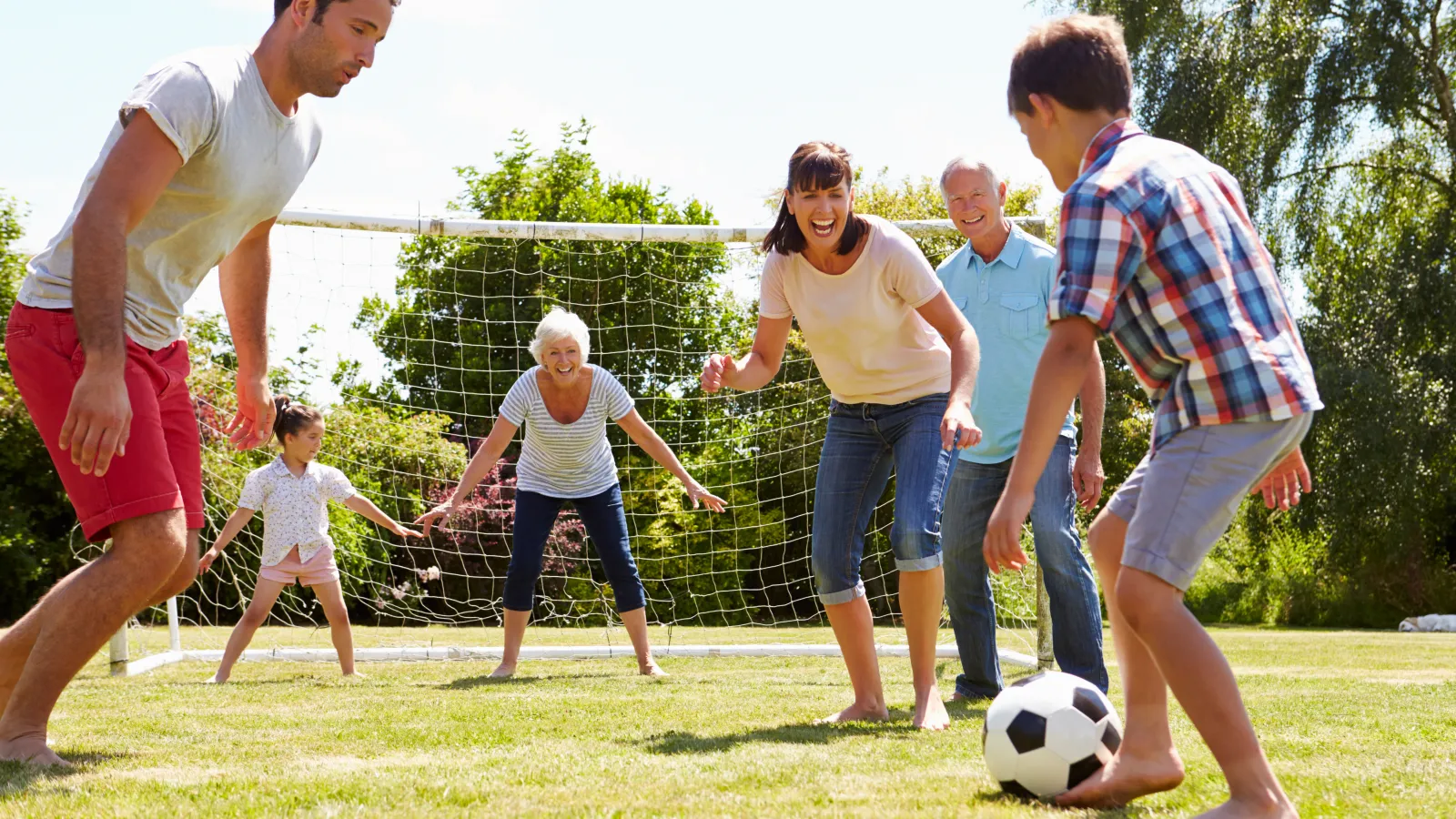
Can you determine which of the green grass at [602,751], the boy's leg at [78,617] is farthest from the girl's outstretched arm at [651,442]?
the boy's leg at [78,617]

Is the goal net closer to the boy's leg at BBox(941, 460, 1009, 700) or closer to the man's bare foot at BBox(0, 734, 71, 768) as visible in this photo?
the boy's leg at BBox(941, 460, 1009, 700)

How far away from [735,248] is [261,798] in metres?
8.18

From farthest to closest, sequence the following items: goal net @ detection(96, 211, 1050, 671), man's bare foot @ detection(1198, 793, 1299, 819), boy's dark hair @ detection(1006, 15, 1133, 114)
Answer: goal net @ detection(96, 211, 1050, 671) < boy's dark hair @ detection(1006, 15, 1133, 114) < man's bare foot @ detection(1198, 793, 1299, 819)

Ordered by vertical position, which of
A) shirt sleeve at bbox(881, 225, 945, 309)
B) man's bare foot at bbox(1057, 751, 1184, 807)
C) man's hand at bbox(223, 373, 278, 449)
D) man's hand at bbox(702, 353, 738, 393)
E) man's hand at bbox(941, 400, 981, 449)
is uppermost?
shirt sleeve at bbox(881, 225, 945, 309)

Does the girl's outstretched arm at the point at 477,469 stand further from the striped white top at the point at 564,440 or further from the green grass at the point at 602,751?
the green grass at the point at 602,751

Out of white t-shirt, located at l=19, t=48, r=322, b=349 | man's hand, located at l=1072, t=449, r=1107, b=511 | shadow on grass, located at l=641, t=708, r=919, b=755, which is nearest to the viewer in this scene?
white t-shirt, located at l=19, t=48, r=322, b=349

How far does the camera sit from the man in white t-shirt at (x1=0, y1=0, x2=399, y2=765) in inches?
109

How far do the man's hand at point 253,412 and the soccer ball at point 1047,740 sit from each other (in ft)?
7.62

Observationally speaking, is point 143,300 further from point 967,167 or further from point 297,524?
point 297,524

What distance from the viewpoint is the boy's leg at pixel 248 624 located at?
619 centimetres

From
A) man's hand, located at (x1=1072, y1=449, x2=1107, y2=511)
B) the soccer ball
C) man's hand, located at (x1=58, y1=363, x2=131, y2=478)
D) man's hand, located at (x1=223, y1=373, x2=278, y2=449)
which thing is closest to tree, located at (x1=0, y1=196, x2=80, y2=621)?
man's hand, located at (x1=223, y1=373, x2=278, y2=449)

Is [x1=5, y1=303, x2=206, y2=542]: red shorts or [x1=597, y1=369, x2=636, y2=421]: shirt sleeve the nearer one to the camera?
[x1=5, y1=303, x2=206, y2=542]: red shorts

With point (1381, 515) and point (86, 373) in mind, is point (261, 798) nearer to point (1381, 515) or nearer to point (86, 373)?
point (86, 373)

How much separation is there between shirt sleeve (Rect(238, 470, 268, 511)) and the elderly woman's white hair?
165 cm
